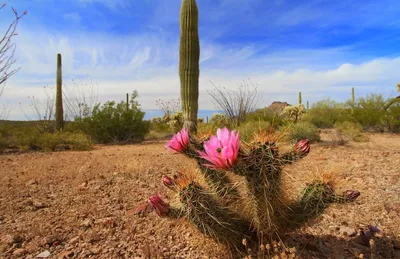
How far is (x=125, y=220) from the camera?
2865 millimetres

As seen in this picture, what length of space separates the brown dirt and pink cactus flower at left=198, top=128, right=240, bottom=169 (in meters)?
0.49

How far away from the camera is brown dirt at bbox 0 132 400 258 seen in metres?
2.31

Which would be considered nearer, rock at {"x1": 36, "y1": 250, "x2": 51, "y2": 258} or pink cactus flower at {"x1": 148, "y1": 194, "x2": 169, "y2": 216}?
pink cactus flower at {"x1": 148, "y1": 194, "x2": 169, "y2": 216}

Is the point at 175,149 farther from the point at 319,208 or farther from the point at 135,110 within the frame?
the point at 135,110

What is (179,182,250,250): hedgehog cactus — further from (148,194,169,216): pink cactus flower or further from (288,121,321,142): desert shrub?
(288,121,321,142): desert shrub

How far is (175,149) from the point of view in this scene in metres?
2.12

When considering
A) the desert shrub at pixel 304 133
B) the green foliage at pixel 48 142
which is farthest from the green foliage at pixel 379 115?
the green foliage at pixel 48 142

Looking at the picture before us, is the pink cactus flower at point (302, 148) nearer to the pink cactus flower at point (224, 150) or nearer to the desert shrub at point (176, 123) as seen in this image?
the pink cactus flower at point (224, 150)

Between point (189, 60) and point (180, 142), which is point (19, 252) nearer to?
point (180, 142)

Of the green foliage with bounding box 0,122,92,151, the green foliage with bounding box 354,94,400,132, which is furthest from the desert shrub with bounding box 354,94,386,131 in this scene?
the green foliage with bounding box 0,122,92,151

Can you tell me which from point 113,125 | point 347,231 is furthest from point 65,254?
point 113,125

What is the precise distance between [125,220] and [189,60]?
23.7 ft

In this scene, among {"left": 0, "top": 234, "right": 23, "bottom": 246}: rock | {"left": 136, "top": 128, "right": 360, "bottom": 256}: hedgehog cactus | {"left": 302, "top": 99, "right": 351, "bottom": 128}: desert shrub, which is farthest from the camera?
{"left": 302, "top": 99, "right": 351, "bottom": 128}: desert shrub

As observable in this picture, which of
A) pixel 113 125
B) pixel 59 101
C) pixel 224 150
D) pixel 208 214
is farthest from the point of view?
pixel 59 101
